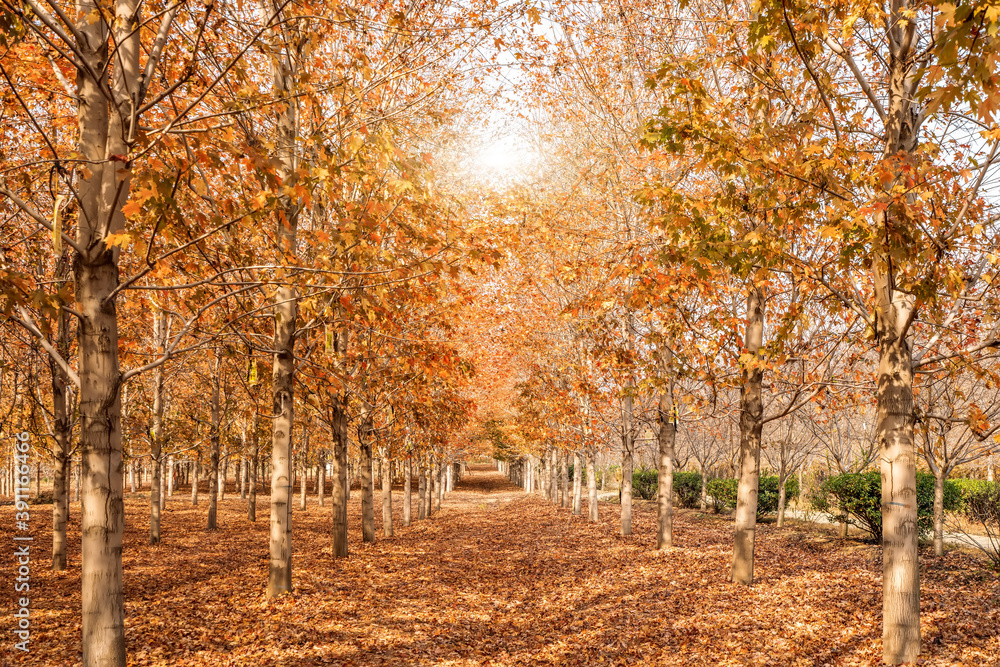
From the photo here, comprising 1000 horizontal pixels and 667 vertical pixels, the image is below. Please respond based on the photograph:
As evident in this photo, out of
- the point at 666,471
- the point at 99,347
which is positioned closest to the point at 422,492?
the point at 666,471

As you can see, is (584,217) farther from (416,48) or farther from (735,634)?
(735,634)

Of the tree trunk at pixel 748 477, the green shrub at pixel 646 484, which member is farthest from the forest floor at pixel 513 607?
the green shrub at pixel 646 484

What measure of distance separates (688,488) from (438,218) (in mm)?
26001

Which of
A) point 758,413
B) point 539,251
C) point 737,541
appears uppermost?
point 539,251

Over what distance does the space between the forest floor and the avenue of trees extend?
40.1 inches

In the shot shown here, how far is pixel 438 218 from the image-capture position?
8.95m

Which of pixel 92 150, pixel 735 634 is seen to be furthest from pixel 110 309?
pixel 735 634

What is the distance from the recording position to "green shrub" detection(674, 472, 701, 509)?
30.3m

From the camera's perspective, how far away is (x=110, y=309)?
13.4ft

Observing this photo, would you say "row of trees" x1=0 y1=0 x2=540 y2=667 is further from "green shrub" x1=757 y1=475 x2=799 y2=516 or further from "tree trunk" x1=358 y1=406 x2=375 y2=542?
"green shrub" x1=757 y1=475 x2=799 y2=516

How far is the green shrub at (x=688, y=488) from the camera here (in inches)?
1193

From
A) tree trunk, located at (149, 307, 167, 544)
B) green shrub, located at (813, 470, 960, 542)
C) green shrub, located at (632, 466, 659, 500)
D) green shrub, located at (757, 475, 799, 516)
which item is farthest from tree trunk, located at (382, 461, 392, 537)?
green shrub, located at (632, 466, 659, 500)

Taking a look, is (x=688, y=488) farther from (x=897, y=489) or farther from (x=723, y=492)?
(x=897, y=489)

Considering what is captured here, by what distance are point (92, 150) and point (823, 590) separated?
11.1 metres
